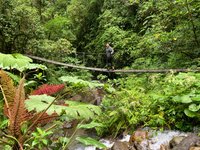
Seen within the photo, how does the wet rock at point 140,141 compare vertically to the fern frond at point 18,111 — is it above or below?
below

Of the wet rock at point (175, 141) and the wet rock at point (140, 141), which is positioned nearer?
the wet rock at point (175, 141)

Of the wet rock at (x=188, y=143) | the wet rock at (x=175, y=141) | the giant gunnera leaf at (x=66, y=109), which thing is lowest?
the wet rock at (x=175, y=141)

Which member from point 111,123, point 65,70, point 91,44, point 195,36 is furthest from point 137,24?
point 111,123

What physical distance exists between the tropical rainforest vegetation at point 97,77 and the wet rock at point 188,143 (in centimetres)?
47

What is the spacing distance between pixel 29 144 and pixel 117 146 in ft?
10.7

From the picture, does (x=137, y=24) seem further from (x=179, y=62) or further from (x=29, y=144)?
(x=29, y=144)

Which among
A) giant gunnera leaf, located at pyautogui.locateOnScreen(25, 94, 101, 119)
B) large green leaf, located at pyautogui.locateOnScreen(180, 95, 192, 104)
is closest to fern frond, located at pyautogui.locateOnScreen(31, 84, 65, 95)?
giant gunnera leaf, located at pyautogui.locateOnScreen(25, 94, 101, 119)

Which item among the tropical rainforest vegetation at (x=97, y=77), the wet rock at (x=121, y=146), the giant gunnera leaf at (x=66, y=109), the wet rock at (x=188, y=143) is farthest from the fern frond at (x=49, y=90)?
the wet rock at (x=121, y=146)

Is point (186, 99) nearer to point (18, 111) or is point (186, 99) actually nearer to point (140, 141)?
point (140, 141)

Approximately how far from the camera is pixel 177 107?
470 cm

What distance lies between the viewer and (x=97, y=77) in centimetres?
945

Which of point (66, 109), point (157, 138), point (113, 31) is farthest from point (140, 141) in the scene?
point (113, 31)

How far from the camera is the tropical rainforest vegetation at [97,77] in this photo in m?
1.44

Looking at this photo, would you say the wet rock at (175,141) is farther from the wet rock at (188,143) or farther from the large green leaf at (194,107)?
the large green leaf at (194,107)
